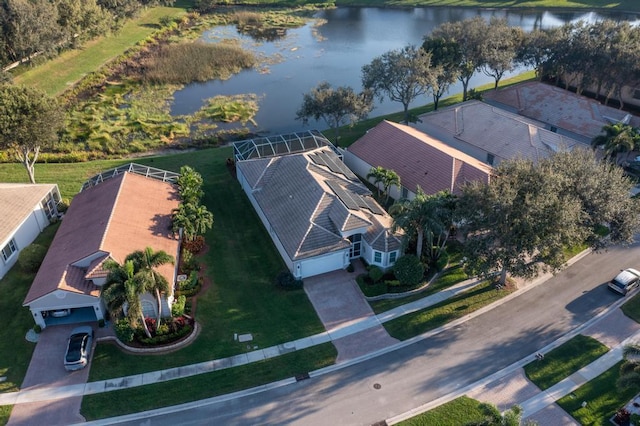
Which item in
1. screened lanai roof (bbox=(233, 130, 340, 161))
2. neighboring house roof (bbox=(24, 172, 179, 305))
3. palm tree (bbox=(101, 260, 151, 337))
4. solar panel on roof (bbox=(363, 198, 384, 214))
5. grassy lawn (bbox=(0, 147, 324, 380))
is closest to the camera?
palm tree (bbox=(101, 260, 151, 337))

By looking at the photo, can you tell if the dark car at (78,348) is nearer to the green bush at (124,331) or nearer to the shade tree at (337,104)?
the green bush at (124,331)

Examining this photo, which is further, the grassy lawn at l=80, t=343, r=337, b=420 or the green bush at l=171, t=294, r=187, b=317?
the green bush at l=171, t=294, r=187, b=317

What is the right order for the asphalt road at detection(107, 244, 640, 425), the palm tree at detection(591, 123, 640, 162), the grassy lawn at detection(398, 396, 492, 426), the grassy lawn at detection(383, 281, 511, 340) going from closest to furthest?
the grassy lawn at detection(398, 396, 492, 426) < the asphalt road at detection(107, 244, 640, 425) < the grassy lawn at detection(383, 281, 511, 340) < the palm tree at detection(591, 123, 640, 162)

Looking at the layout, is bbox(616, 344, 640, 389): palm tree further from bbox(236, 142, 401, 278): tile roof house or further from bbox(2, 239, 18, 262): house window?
bbox(2, 239, 18, 262): house window

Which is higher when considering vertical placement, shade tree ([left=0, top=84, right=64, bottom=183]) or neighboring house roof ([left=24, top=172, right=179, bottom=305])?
shade tree ([left=0, top=84, right=64, bottom=183])

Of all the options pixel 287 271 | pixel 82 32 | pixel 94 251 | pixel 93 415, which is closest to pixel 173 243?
pixel 94 251

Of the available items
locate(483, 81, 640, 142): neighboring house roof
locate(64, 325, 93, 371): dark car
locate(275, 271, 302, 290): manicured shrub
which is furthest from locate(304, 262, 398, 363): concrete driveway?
locate(483, 81, 640, 142): neighboring house roof

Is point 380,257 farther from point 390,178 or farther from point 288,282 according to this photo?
point 390,178
